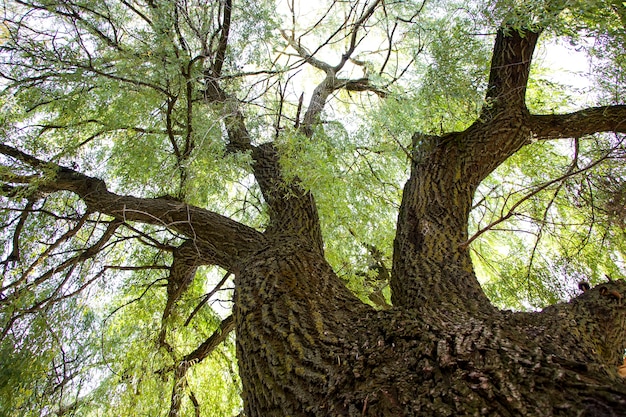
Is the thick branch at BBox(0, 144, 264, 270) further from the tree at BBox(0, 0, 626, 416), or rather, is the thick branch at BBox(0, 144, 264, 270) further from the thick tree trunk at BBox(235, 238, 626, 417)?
the thick tree trunk at BBox(235, 238, 626, 417)

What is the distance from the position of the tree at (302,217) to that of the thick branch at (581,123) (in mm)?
10

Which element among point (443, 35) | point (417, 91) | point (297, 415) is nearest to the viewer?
point (297, 415)

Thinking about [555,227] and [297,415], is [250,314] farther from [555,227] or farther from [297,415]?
[555,227]

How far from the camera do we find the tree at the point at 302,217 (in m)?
1.29

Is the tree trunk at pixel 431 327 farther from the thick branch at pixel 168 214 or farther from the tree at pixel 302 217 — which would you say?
the thick branch at pixel 168 214

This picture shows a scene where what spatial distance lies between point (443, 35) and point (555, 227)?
1.69m

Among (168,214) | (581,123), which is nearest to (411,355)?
(168,214)

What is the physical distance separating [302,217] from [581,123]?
1791 millimetres

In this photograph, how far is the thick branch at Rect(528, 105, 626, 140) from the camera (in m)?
2.42

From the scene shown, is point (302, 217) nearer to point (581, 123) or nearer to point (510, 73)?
point (510, 73)

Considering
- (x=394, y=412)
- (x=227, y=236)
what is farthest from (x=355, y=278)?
(x=394, y=412)

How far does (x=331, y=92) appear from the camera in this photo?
4363mm

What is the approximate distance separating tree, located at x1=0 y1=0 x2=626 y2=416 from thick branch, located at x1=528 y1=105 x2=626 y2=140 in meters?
0.01

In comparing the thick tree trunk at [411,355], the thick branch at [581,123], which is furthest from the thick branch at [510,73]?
the thick tree trunk at [411,355]
